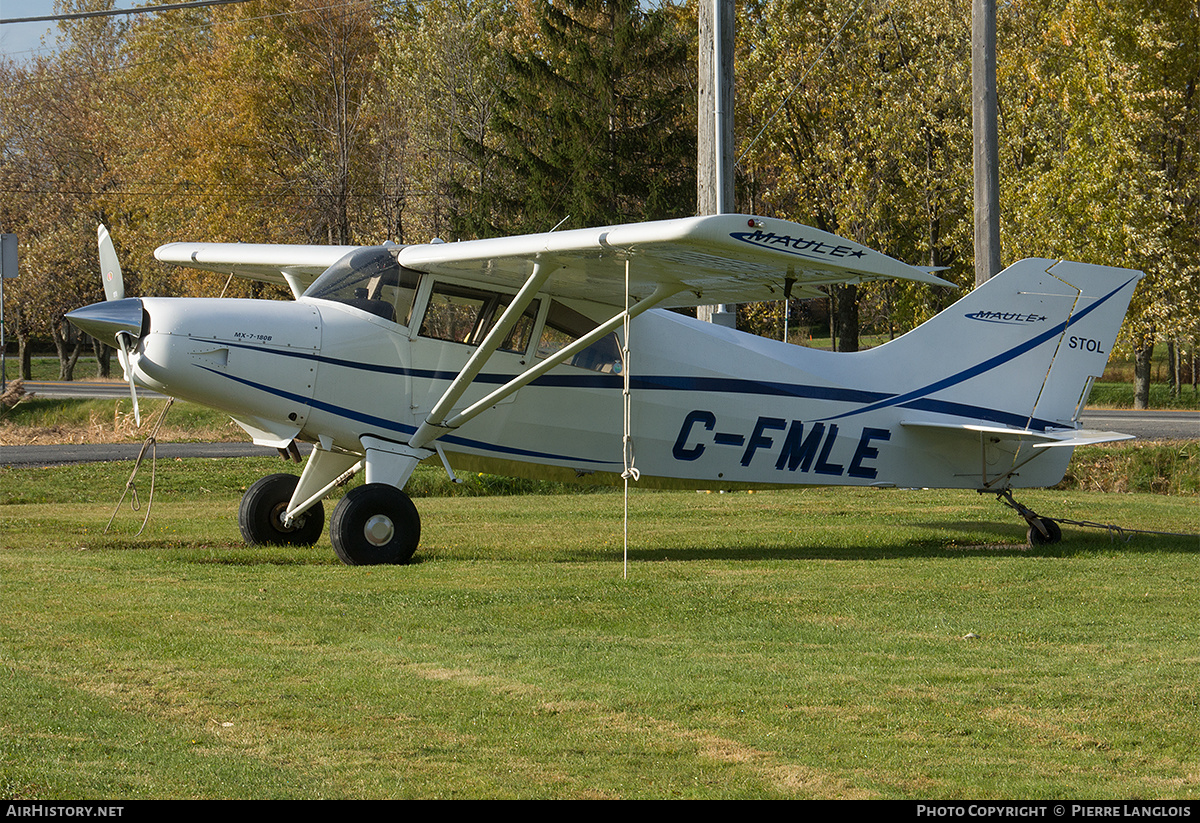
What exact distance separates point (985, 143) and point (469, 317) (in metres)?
9.26

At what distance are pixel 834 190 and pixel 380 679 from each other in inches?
1323

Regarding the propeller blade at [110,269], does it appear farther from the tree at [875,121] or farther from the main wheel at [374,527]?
the tree at [875,121]

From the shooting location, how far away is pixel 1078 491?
19.9 metres

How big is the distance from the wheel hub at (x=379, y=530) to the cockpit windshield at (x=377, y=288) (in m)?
1.94

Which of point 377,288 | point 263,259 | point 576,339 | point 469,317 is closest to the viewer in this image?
point 377,288

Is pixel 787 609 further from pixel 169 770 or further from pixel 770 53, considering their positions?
pixel 770 53

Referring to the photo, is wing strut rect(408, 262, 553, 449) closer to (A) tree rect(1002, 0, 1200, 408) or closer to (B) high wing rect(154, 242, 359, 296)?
(B) high wing rect(154, 242, 359, 296)

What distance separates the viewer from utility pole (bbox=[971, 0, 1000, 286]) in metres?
16.9

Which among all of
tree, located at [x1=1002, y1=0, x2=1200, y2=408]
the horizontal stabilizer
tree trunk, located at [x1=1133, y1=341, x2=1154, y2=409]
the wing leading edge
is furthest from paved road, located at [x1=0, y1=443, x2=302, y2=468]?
tree trunk, located at [x1=1133, y1=341, x2=1154, y2=409]

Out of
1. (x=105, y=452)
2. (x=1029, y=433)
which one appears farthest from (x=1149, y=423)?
(x=105, y=452)

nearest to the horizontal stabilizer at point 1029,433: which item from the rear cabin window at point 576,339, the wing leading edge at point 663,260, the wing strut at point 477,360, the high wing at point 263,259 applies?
the wing leading edge at point 663,260

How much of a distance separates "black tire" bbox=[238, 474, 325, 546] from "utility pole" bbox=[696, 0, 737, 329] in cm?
658

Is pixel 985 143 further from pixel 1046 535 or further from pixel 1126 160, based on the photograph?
pixel 1126 160

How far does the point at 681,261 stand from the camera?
33.1 feet
